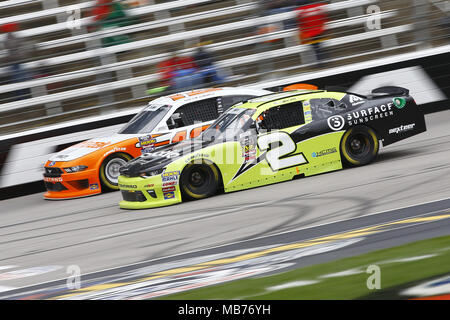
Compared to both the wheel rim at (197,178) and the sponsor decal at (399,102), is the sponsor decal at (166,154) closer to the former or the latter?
the wheel rim at (197,178)

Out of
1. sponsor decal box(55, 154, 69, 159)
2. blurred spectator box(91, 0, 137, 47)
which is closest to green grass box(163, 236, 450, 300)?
sponsor decal box(55, 154, 69, 159)

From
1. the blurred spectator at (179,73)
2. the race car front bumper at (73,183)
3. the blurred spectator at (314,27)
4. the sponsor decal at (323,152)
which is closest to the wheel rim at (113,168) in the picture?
the race car front bumper at (73,183)

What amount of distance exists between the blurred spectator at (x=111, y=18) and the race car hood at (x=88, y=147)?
360cm

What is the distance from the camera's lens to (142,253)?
7691 mm

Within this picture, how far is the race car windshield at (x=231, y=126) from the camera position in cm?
1034

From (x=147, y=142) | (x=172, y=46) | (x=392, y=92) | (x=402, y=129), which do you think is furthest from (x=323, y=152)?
(x=172, y=46)

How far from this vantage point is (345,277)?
203 inches

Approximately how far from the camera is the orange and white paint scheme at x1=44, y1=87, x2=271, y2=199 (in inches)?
469

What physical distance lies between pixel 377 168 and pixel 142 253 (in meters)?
4.52

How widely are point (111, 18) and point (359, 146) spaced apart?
24.4 feet

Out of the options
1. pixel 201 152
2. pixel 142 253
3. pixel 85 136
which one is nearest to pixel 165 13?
pixel 85 136

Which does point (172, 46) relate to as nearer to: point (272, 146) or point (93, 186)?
point (93, 186)
